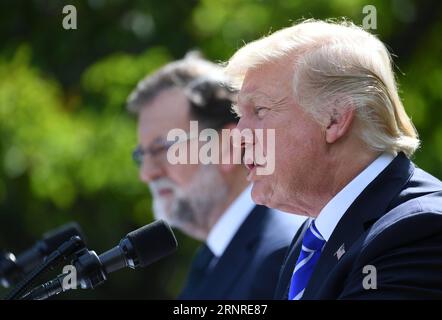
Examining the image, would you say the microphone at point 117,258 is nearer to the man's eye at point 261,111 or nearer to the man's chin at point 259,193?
the man's chin at point 259,193

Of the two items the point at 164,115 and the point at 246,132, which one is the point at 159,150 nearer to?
the point at 164,115

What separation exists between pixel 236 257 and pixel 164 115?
1187 mm

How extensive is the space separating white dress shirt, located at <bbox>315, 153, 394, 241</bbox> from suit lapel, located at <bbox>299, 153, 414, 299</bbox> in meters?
0.03

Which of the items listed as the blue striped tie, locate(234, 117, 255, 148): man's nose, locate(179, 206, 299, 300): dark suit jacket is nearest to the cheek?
locate(179, 206, 299, 300): dark suit jacket

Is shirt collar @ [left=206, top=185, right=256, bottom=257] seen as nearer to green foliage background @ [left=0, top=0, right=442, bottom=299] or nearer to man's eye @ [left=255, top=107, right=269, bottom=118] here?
man's eye @ [left=255, top=107, right=269, bottom=118]

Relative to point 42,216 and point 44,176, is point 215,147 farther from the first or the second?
point 42,216

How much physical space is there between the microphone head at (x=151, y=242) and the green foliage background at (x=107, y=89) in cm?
427

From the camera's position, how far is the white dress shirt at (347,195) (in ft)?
9.46

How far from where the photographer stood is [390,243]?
8.39 feet

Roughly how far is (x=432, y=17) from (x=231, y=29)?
175cm

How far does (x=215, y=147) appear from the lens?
501 centimetres

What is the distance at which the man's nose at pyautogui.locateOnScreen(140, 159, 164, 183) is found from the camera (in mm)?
5141

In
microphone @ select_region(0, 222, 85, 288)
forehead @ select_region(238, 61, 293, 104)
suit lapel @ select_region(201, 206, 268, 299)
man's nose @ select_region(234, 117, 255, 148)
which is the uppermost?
forehead @ select_region(238, 61, 293, 104)

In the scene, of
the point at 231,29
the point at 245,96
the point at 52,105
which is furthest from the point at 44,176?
the point at 245,96
